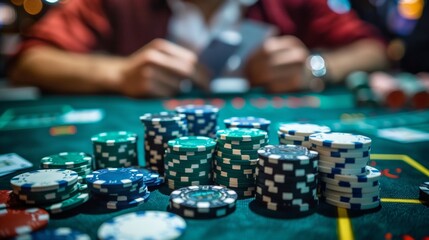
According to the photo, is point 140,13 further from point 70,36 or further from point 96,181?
point 96,181

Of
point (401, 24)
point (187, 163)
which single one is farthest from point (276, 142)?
point (401, 24)

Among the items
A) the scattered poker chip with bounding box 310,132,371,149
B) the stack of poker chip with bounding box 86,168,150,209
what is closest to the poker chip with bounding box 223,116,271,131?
the scattered poker chip with bounding box 310,132,371,149

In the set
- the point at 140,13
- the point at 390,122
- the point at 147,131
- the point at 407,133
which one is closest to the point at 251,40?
the point at 140,13

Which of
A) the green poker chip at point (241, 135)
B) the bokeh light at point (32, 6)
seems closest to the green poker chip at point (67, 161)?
the green poker chip at point (241, 135)

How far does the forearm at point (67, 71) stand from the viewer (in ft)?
12.2

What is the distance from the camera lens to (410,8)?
6426 millimetres

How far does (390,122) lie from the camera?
8.52 feet

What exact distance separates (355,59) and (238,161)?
10.9 ft

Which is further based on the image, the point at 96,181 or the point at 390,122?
the point at 390,122

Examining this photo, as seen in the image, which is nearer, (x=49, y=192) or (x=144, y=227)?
(x=144, y=227)

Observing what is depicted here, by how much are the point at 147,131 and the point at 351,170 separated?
886mm

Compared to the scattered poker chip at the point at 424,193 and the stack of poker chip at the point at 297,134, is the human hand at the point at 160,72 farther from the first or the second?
the scattered poker chip at the point at 424,193

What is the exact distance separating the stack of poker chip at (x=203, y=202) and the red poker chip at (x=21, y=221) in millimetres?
398

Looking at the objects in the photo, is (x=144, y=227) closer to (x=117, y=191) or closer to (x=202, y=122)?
(x=117, y=191)
